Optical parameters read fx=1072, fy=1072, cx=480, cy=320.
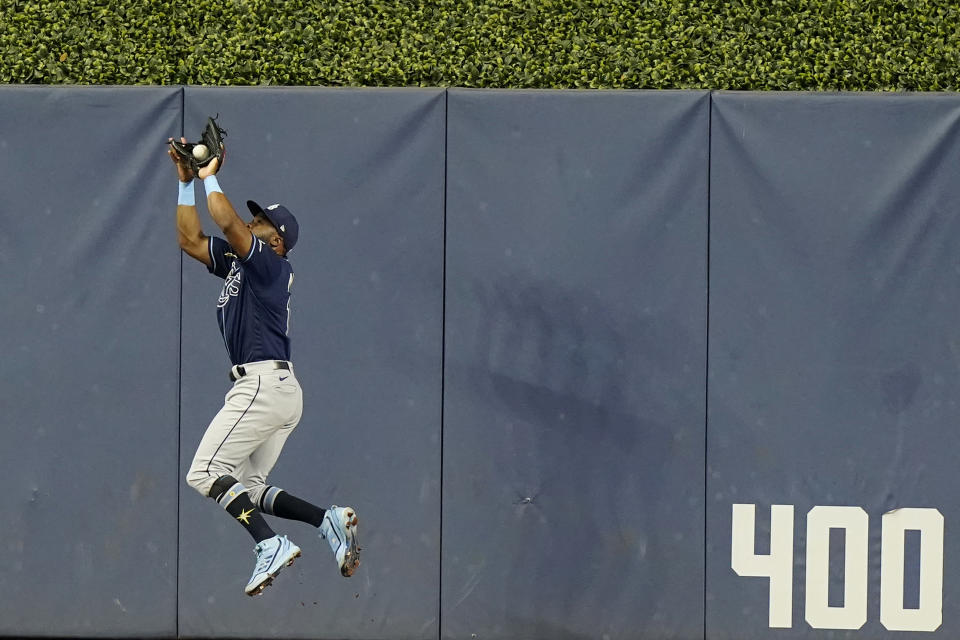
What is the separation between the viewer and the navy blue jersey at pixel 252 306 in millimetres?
5090

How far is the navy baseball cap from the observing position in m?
5.21

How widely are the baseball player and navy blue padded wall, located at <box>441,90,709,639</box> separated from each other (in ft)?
2.47

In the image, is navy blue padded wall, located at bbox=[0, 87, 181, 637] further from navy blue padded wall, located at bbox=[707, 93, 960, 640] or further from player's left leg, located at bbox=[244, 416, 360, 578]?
navy blue padded wall, located at bbox=[707, 93, 960, 640]

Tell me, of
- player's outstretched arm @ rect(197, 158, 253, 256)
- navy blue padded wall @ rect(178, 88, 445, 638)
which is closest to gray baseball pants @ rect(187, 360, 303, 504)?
navy blue padded wall @ rect(178, 88, 445, 638)

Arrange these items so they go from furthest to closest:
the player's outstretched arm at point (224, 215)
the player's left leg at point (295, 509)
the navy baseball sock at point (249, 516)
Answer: the player's left leg at point (295, 509) → the navy baseball sock at point (249, 516) → the player's outstretched arm at point (224, 215)

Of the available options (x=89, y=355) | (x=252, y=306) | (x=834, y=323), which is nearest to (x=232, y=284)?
(x=252, y=306)

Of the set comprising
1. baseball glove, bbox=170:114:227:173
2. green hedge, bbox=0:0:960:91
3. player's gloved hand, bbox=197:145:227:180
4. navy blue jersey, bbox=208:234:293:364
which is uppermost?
green hedge, bbox=0:0:960:91

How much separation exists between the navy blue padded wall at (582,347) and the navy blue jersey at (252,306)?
2.67ft

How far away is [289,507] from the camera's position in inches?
199

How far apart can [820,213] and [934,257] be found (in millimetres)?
581

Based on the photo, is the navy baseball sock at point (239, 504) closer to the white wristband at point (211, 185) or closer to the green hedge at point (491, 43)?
the white wristband at point (211, 185)

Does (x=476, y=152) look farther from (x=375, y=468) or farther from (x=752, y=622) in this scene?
(x=752, y=622)

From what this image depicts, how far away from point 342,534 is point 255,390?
0.80 m

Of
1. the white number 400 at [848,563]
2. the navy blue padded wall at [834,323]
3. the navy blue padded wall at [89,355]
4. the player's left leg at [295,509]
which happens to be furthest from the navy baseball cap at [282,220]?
the white number 400 at [848,563]
